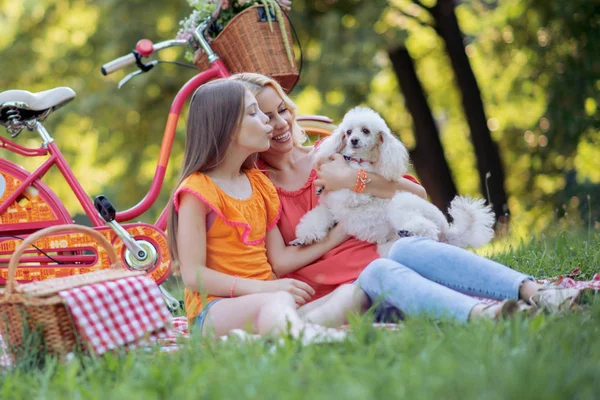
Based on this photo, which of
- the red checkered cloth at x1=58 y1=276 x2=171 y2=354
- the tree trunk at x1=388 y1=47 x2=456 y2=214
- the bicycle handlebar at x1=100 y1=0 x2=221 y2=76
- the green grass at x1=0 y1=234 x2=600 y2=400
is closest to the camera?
the green grass at x1=0 y1=234 x2=600 y2=400

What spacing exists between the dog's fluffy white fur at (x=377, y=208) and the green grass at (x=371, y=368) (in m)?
0.77

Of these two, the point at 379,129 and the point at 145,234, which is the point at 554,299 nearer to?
the point at 379,129

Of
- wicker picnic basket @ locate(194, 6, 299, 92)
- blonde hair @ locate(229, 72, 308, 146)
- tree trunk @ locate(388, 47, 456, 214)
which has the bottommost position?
tree trunk @ locate(388, 47, 456, 214)

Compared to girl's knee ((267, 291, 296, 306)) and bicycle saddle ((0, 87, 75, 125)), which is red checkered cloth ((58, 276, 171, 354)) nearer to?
girl's knee ((267, 291, 296, 306))

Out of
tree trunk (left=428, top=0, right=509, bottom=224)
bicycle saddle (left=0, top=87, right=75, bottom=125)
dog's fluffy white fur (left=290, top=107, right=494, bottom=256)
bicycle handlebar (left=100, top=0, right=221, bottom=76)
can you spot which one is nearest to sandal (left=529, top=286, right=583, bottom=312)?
dog's fluffy white fur (left=290, top=107, right=494, bottom=256)

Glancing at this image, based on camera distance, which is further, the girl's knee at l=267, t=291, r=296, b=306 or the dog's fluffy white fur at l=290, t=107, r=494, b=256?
the dog's fluffy white fur at l=290, t=107, r=494, b=256

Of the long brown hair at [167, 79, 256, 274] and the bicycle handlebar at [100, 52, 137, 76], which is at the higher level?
the bicycle handlebar at [100, 52, 137, 76]

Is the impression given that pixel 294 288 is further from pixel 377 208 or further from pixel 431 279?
pixel 377 208

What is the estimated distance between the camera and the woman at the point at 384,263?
98.7 inches

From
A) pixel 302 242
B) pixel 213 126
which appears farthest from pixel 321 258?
pixel 213 126

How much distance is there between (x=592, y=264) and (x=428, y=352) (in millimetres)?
1959

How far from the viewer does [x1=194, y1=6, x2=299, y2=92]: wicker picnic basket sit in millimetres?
3826

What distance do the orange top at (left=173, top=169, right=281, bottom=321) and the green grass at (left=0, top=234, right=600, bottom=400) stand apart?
586mm

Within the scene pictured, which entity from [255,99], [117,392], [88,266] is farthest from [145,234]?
[117,392]
